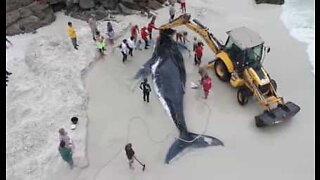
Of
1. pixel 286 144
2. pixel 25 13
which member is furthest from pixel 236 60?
pixel 25 13

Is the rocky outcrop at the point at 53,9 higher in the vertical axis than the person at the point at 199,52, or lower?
higher

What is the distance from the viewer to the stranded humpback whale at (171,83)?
13688 mm

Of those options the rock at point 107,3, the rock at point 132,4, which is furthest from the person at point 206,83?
the rock at point 107,3

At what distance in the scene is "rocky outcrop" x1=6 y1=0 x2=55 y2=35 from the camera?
63.1ft

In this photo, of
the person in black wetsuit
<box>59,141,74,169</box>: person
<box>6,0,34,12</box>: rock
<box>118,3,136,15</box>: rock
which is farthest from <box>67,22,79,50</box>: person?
the person in black wetsuit

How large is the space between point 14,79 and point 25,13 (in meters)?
4.65

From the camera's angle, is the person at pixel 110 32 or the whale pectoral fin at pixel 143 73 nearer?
the whale pectoral fin at pixel 143 73

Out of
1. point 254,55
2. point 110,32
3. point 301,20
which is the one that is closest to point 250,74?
point 254,55

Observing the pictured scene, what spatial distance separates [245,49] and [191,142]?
373 centimetres

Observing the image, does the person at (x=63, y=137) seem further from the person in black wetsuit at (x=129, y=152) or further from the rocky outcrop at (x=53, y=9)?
the rocky outcrop at (x=53, y=9)

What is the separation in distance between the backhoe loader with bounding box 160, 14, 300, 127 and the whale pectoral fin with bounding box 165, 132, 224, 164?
157 cm

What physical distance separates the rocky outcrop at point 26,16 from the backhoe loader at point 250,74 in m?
7.71

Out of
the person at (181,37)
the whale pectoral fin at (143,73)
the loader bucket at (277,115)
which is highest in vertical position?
the person at (181,37)

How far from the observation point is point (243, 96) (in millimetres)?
15086
